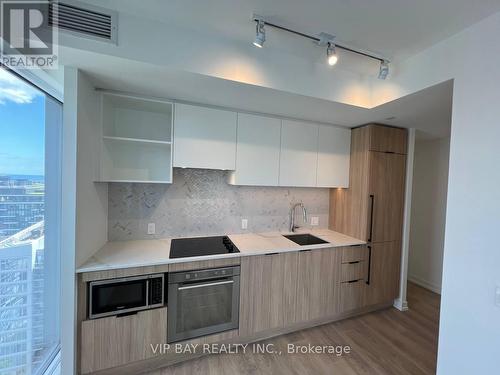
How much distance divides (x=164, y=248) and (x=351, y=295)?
7.19ft

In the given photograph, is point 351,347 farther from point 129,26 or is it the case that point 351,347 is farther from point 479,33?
point 129,26

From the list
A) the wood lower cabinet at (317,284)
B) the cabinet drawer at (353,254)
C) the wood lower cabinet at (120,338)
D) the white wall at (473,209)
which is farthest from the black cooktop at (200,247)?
the white wall at (473,209)

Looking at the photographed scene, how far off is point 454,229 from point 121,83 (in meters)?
2.63

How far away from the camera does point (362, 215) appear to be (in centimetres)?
266

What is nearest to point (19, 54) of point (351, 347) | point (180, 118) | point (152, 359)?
point (180, 118)

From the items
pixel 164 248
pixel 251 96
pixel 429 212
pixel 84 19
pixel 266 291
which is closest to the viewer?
pixel 84 19

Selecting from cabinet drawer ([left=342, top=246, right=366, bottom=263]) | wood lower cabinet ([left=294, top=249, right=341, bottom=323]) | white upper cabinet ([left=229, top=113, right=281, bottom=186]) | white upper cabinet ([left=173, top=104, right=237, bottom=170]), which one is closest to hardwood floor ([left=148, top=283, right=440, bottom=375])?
wood lower cabinet ([left=294, top=249, right=341, bottom=323])

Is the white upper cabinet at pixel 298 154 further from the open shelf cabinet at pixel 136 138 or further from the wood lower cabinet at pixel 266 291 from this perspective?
the open shelf cabinet at pixel 136 138

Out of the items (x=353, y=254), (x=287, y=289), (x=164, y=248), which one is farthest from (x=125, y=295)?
(x=353, y=254)

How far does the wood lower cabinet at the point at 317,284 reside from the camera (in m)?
2.34

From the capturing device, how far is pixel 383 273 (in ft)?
9.05

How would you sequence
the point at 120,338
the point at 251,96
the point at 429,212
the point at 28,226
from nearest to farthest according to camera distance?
the point at 28,226
the point at 120,338
the point at 251,96
the point at 429,212

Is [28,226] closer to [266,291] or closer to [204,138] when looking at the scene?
[204,138]

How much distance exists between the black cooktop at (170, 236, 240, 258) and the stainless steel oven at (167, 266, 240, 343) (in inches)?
6.0
